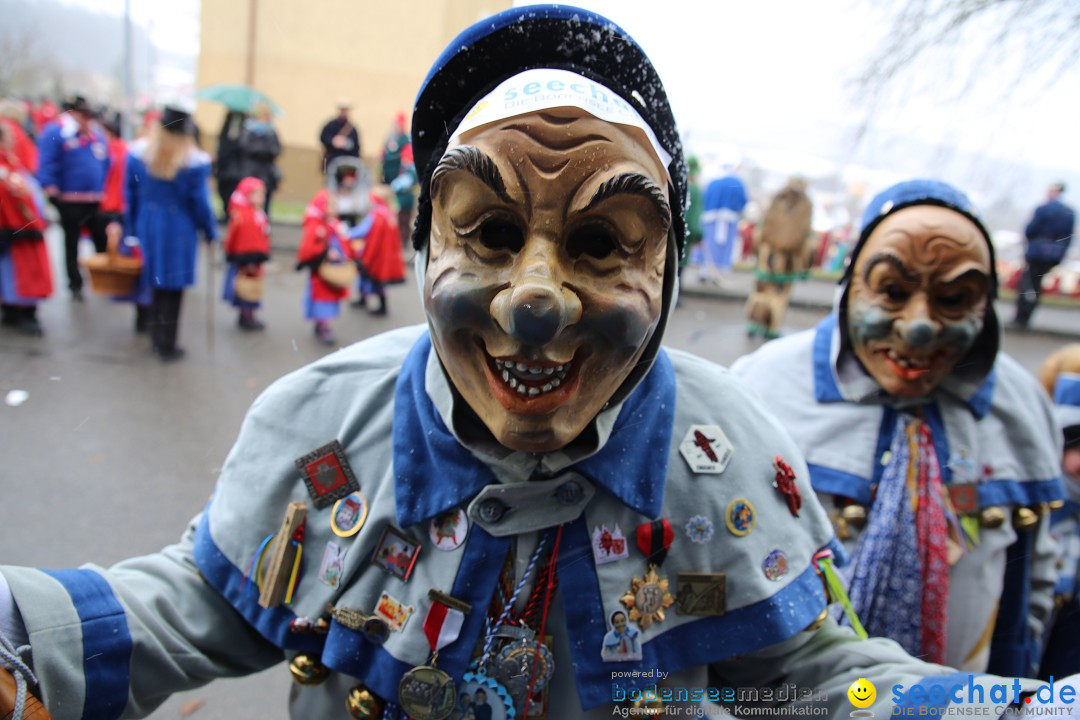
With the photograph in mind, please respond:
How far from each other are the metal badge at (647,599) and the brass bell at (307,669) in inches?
24.0

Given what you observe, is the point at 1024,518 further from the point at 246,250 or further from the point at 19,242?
the point at 19,242

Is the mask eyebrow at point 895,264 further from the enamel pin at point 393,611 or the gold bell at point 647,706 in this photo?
the enamel pin at point 393,611

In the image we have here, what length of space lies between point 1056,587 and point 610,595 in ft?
6.94

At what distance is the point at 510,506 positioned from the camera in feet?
4.89

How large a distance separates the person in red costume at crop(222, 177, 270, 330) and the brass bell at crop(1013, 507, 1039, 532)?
10.1 feet

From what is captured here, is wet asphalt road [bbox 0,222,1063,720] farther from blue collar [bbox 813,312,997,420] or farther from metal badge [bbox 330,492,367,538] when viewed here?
blue collar [bbox 813,312,997,420]

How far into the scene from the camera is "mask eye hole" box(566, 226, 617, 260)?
1.32 m

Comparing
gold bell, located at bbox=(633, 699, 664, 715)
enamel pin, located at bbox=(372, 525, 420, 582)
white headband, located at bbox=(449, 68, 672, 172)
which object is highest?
white headband, located at bbox=(449, 68, 672, 172)

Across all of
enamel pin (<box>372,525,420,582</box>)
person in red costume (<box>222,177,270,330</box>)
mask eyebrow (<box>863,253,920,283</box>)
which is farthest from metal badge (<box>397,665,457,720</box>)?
person in red costume (<box>222,177,270,330</box>)

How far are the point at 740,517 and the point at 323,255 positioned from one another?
171 inches

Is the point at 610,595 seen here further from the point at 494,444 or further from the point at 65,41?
the point at 65,41

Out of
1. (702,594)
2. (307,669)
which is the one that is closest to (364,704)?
(307,669)

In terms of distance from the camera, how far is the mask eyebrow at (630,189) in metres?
1.28

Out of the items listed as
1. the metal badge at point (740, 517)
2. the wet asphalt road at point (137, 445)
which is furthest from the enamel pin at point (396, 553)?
the wet asphalt road at point (137, 445)
